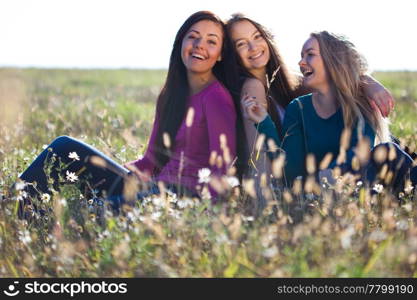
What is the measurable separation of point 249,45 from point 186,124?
84 centimetres

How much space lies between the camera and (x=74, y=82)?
22.7m

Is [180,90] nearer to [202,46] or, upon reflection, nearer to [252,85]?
[202,46]

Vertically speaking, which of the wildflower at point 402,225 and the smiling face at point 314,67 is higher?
the smiling face at point 314,67

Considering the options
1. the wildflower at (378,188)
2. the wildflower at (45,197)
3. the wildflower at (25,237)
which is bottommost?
the wildflower at (25,237)

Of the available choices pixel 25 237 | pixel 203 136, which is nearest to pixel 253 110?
pixel 203 136

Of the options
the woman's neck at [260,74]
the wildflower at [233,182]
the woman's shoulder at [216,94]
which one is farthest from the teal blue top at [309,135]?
the wildflower at [233,182]

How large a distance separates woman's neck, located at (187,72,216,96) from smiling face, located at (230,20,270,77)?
0.29 m

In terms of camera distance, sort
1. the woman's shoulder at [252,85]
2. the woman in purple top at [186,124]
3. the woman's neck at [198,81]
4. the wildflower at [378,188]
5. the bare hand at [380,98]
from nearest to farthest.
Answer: the wildflower at [378,188]
the woman in purple top at [186,124]
the bare hand at [380,98]
the woman's shoulder at [252,85]
the woman's neck at [198,81]

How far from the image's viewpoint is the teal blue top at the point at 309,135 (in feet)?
15.6

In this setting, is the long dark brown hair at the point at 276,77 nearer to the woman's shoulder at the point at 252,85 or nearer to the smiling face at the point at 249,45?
the smiling face at the point at 249,45

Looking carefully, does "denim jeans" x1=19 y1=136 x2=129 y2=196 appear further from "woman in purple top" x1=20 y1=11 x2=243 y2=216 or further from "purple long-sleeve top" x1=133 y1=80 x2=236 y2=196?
"purple long-sleeve top" x1=133 y1=80 x2=236 y2=196

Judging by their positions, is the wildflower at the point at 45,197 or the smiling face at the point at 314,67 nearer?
the wildflower at the point at 45,197

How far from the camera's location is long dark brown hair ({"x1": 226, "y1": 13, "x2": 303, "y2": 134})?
16.4 feet

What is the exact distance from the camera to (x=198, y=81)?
497 cm
